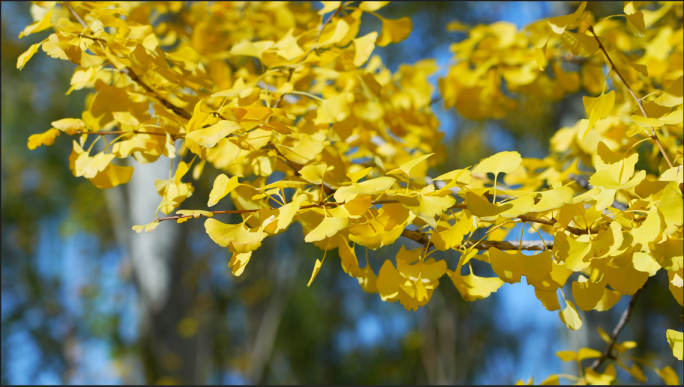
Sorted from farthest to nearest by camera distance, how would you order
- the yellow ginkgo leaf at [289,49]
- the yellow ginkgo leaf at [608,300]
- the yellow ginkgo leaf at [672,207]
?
the yellow ginkgo leaf at [289,49]
the yellow ginkgo leaf at [608,300]
the yellow ginkgo leaf at [672,207]

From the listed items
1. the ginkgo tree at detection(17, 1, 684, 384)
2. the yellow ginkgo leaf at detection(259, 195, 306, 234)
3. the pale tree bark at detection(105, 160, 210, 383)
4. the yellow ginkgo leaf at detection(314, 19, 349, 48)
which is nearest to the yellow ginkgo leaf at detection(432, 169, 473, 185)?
the ginkgo tree at detection(17, 1, 684, 384)

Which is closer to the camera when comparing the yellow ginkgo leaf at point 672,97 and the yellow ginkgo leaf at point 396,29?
the yellow ginkgo leaf at point 672,97

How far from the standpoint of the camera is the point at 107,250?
14.0 feet

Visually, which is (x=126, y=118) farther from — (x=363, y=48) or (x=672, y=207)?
(x=672, y=207)

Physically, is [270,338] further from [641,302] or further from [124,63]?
[124,63]

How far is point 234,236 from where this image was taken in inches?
12.2

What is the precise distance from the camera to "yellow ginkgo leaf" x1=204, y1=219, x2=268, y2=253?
302mm

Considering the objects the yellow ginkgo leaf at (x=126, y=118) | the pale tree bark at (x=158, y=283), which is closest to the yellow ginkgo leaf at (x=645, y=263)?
the yellow ginkgo leaf at (x=126, y=118)

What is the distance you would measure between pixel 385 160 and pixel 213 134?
358 mm

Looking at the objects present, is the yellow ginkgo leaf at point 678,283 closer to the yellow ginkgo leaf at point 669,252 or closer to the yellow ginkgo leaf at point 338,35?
the yellow ginkgo leaf at point 669,252

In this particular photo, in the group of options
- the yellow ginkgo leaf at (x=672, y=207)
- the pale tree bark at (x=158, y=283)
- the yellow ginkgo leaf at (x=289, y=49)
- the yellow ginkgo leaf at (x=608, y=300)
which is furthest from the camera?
the pale tree bark at (x=158, y=283)

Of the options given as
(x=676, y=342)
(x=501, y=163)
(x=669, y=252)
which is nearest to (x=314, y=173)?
(x=501, y=163)

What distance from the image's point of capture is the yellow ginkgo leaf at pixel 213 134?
0.31 m

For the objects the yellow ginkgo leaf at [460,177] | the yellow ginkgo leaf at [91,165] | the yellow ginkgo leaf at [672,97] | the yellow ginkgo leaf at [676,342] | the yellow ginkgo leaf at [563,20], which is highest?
the yellow ginkgo leaf at [563,20]
